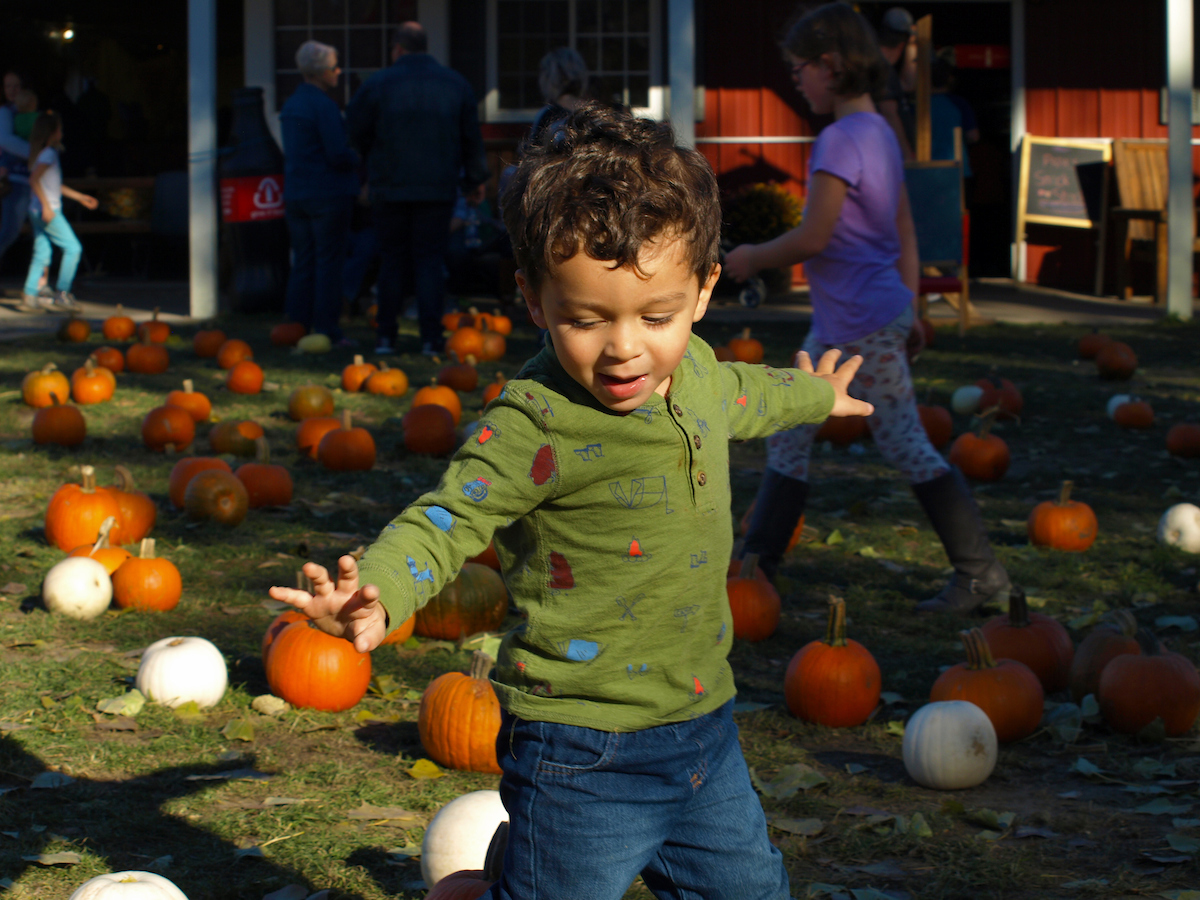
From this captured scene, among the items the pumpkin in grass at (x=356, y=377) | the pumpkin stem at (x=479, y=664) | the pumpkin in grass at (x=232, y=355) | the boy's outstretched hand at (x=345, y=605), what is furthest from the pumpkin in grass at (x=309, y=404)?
the boy's outstretched hand at (x=345, y=605)

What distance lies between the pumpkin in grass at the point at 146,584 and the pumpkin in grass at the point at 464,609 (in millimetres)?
862

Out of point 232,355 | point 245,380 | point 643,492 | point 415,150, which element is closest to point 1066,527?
point 643,492

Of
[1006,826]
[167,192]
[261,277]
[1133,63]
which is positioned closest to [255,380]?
[261,277]

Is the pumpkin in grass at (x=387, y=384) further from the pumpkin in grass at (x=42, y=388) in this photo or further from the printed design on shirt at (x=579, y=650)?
the printed design on shirt at (x=579, y=650)

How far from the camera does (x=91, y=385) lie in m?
7.53

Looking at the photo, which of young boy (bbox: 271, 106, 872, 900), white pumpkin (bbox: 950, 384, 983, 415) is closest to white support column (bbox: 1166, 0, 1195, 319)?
white pumpkin (bbox: 950, 384, 983, 415)

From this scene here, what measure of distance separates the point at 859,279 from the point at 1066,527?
161 cm

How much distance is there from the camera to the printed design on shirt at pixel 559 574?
1.94 meters

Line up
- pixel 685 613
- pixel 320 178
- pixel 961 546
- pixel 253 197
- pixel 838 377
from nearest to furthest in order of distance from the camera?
pixel 685 613 → pixel 838 377 → pixel 961 546 → pixel 320 178 → pixel 253 197

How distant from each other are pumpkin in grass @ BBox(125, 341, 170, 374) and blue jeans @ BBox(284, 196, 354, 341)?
158cm

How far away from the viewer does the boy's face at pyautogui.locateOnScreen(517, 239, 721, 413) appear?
179cm

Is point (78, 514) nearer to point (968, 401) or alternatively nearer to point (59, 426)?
point (59, 426)

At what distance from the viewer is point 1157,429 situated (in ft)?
24.1

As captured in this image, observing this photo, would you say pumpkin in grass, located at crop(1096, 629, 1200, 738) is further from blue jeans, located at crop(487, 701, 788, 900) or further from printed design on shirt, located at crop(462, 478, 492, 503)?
printed design on shirt, located at crop(462, 478, 492, 503)
